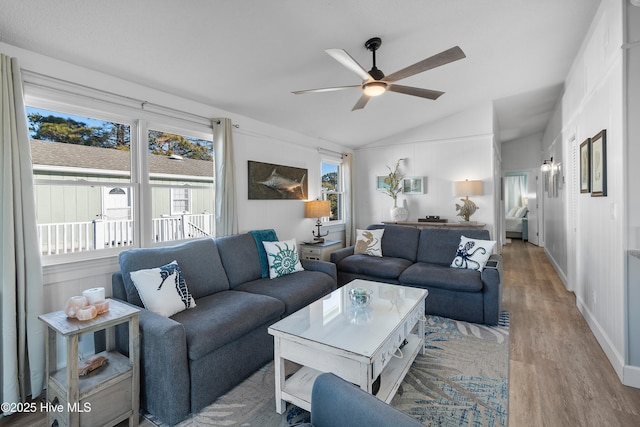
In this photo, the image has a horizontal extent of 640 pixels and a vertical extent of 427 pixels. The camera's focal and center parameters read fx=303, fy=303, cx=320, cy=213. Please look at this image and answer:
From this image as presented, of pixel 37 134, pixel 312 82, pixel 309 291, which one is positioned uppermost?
pixel 312 82

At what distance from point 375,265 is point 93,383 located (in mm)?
2952

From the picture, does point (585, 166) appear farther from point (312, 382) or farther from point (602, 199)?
point (312, 382)

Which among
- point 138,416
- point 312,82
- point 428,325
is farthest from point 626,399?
point 312,82

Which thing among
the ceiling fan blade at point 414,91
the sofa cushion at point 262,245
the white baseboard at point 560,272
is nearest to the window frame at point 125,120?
the sofa cushion at point 262,245

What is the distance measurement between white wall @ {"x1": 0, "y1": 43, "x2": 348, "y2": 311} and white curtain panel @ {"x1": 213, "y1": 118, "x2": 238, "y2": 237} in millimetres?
211

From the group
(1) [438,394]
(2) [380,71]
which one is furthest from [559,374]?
(2) [380,71]

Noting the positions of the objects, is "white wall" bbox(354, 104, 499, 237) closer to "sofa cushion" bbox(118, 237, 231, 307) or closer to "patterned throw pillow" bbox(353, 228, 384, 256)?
"patterned throw pillow" bbox(353, 228, 384, 256)

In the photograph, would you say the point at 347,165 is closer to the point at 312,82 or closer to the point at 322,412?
the point at 312,82

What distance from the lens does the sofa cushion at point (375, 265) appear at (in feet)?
12.2

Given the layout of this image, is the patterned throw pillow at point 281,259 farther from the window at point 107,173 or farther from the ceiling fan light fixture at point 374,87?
the ceiling fan light fixture at point 374,87

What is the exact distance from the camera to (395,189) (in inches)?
234

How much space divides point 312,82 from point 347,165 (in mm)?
2786

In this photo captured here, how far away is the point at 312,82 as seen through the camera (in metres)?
3.28

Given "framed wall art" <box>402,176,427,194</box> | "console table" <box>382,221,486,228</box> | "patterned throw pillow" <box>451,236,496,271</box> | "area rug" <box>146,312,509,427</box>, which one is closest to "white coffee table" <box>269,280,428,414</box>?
"area rug" <box>146,312,509,427</box>
